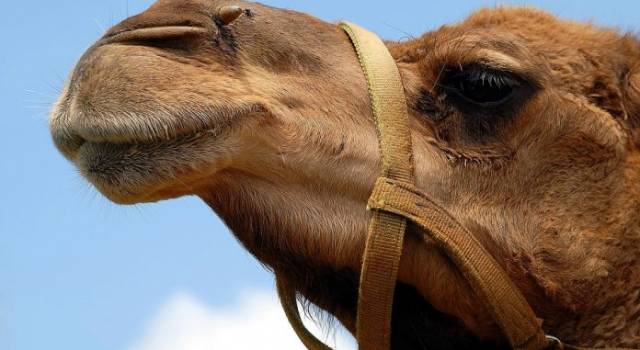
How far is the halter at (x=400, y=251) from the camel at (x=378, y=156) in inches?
2.3

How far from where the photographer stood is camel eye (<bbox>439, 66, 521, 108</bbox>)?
13.4 ft

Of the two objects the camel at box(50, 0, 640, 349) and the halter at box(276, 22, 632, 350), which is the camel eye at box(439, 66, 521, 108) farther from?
the halter at box(276, 22, 632, 350)

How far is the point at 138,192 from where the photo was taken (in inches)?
138

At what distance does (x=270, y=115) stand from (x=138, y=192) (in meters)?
0.57

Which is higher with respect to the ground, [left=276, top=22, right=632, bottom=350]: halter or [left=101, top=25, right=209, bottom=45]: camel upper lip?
[left=101, top=25, right=209, bottom=45]: camel upper lip

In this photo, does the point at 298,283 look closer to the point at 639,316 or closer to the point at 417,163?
the point at 417,163

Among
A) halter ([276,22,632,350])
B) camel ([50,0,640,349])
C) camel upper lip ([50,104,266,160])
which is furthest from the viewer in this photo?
halter ([276,22,632,350])

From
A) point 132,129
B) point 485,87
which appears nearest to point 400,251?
point 485,87

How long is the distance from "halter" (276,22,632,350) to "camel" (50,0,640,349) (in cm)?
6

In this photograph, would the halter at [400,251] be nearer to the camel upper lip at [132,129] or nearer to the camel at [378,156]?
the camel at [378,156]

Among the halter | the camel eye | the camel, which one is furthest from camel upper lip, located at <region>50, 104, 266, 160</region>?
the camel eye

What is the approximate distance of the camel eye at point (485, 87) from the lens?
4.09 m

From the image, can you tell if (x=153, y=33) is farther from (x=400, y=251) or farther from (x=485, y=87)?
(x=485, y=87)

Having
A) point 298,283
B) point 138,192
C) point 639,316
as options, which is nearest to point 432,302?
point 298,283
